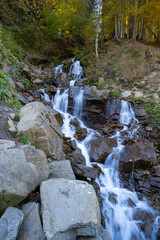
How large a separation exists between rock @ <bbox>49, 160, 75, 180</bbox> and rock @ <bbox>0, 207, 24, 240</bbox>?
4.15ft

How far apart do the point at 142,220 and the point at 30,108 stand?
16.6ft

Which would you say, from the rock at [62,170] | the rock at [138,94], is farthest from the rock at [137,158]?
the rock at [138,94]

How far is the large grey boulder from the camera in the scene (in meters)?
1.97

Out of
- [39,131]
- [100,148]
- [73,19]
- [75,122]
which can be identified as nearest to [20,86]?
[75,122]

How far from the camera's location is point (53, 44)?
15.5 meters

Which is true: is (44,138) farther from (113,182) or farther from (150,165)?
(150,165)

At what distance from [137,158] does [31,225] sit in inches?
202

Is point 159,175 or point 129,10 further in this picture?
point 129,10

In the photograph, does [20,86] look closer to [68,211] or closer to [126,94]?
[126,94]

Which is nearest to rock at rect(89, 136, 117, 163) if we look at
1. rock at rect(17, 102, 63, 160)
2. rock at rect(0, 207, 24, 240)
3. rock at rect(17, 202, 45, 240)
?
rock at rect(17, 102, 63, 160)

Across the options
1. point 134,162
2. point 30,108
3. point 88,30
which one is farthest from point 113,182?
point 88,30

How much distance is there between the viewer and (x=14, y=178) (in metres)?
2.06

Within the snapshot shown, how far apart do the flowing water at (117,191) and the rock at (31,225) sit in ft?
9.71

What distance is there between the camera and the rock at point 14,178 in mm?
1897
